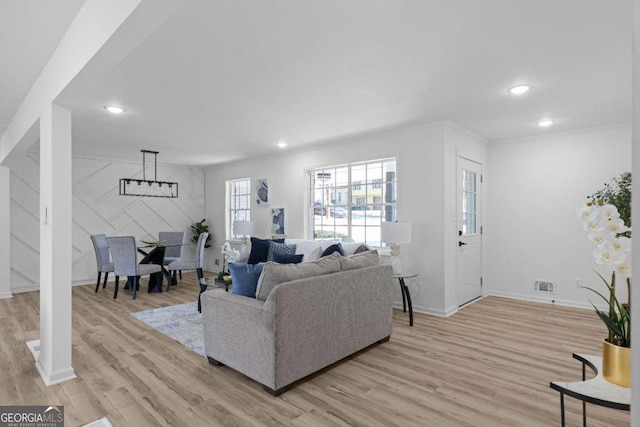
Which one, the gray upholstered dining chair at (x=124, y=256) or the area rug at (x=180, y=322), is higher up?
the gray upholstered dining chair at (x=124, y=256)

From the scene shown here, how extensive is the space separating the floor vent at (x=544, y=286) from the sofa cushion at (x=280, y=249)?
367 cm

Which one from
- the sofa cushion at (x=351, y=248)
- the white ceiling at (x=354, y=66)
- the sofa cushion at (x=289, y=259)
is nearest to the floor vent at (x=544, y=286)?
the white ceiling at (x=354, y=66)

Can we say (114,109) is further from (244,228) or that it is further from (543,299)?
(543,299)

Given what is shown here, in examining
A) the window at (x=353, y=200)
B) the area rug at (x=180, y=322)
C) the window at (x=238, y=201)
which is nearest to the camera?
the area rug at (x=180, y=322)

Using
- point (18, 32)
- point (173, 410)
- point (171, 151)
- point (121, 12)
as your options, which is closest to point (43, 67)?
point (18, 32)

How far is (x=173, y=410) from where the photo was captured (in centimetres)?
230

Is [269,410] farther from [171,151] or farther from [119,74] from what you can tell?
[171,151]

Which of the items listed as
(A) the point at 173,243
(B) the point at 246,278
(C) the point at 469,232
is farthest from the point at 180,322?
(C) the point at 469,232

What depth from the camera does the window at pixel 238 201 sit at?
7461 millimetres

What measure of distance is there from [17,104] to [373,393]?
4.57 meters

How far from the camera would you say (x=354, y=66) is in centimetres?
285

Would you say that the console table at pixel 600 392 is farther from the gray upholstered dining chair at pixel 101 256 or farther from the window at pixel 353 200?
the gray upholstered dining chair at pixel 101 256

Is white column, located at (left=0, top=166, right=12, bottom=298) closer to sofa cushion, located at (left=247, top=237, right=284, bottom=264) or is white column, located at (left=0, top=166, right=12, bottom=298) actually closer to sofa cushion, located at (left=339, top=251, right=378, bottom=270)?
sofa cushion, located at (left=247, top=237, right=284, bottom=264)

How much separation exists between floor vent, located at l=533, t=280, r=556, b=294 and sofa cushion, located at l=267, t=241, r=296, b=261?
12.0ft
